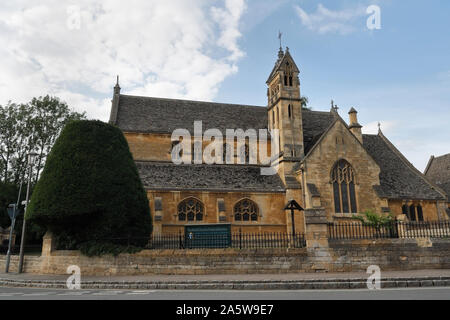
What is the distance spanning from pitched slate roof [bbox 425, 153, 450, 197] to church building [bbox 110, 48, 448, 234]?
10006mm

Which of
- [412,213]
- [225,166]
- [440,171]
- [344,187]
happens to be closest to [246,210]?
[225,166]

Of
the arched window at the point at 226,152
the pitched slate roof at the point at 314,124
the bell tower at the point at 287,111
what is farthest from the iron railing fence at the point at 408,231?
the arched window at the point at 226,152

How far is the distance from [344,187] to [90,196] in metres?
18.2

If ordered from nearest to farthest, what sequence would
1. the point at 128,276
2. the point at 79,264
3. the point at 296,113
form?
the point at 128,276 → the point at 79,264 → the point at 296,113

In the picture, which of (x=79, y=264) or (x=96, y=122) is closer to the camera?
(x=79, y=264)

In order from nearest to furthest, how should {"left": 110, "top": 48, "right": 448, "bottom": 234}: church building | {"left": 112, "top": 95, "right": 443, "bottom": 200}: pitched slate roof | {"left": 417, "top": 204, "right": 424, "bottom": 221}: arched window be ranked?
{"left": 110, "top": 48, "right": 448, "bottom": 234}: church building → {"left": 112, "top": 95, "right": 443, "bottom": 200}: pitched slate roof → {"left": 417, "top": 204, "right": 424, "bottom": 221}: arched window

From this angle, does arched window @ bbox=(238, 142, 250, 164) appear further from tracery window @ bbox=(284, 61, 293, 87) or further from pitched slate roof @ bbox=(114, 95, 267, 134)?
tracery window @ bbox=(284, 61, 293, 87)

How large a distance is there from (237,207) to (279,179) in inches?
180

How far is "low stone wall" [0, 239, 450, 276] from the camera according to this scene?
1455 cm

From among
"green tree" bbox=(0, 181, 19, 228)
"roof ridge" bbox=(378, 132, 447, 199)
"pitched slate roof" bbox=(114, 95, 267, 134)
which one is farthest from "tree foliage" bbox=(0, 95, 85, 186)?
"roof ridge" bbox=(378, 132, 447, 199)

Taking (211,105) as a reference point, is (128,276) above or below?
below

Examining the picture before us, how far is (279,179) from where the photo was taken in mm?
27188
